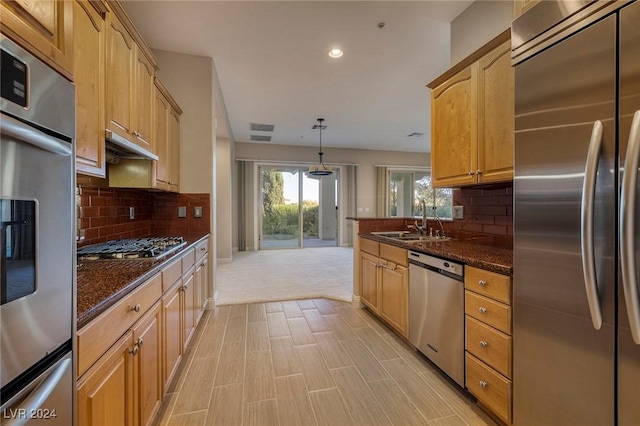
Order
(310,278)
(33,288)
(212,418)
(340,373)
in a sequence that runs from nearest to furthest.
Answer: (33,288) < (212,418) < (340,373) < (310,278)

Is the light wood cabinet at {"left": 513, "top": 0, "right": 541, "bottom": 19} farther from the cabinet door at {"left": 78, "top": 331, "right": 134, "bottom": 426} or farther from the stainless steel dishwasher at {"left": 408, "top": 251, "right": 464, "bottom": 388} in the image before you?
the cabinet door at {"left": 78, "top": 331, "right": 134, "bottom": 426}

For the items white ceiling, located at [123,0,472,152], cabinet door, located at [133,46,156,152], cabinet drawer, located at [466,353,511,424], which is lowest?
cabinet drawer, located at [466,353,511,424]

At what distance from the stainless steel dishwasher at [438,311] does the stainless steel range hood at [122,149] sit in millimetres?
2139

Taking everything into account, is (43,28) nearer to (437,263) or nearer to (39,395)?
(39,395)

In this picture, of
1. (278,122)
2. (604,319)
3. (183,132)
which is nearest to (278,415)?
(604,319)

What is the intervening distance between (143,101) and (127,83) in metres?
0.28

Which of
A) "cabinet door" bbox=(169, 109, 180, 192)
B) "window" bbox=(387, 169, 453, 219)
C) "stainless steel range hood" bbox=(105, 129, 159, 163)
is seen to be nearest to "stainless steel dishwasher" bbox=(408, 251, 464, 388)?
"stainless steel range hood" bbox=(105, 129, 159, 163)

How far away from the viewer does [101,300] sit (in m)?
0.98

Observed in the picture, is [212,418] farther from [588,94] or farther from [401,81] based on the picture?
[401,81]

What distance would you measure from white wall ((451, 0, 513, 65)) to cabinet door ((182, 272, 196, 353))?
3023 millimetres

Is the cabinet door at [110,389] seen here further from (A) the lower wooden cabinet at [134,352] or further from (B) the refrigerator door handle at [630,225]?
(B) the refrigerator door handle at [630,225]

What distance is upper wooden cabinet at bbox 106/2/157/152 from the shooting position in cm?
170

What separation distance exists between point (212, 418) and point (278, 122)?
5.09m

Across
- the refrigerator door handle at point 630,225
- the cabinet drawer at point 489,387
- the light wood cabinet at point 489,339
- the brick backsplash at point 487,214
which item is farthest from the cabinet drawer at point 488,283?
the brick backsplash at point 487,214
